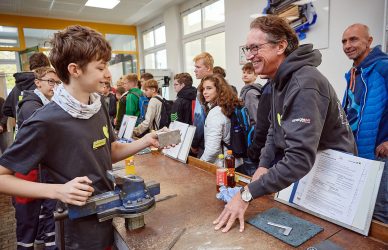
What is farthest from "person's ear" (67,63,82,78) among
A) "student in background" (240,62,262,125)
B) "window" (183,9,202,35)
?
"window" (183,9,202,35)

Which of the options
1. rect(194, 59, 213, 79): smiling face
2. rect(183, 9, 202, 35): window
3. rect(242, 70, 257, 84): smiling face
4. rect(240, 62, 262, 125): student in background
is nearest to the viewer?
rect(240, 62, 262, 125): student in background

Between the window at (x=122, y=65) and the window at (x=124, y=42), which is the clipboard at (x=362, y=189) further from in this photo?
the window at (x=124, y=42)

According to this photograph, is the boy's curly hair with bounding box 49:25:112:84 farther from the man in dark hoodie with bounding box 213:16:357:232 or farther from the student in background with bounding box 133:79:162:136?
the student in background with bounding box 133:79:162:136

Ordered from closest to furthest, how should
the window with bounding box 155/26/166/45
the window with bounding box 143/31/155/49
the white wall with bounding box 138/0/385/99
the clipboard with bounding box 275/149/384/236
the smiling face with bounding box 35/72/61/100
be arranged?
the clipboard with bounding box 275/149/384/236 → the smiling face with bounding box 35/72/61/100 → the white wall with bounding box 138/0/385/99 → the window with bounding box 155/26/166/45 → the window with bounding box 143/31/155/49

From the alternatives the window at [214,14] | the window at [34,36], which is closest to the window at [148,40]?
the window at [214,14]

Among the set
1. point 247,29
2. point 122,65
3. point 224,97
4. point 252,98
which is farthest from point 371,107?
point 122,65

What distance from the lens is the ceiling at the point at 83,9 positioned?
20.2 ft

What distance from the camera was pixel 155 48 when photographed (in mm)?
8297

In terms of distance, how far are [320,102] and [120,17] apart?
7.82 m

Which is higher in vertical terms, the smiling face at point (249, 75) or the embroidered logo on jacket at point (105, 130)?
the smiling face at point (249, 75)

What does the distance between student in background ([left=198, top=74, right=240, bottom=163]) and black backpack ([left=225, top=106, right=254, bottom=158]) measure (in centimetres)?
4

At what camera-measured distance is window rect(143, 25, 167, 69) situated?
802cm

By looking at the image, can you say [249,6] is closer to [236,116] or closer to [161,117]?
[161,117]

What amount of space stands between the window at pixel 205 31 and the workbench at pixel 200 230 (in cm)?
511
